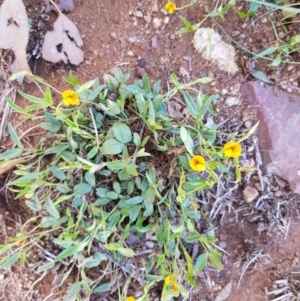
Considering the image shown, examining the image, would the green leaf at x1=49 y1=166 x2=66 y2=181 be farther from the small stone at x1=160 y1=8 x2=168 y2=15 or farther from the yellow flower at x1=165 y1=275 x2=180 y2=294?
the small stone at x1=160 y1=8 x2=168 y2=15

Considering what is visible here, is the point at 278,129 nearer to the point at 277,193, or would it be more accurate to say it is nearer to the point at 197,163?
the point at 277,193

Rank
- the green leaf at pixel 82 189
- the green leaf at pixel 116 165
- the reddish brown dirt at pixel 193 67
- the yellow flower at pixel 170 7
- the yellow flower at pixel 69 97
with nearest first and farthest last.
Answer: the yellow flower at pixel 69 97, the green leaf at pixel 116 165, the green leaf at pixel 82 189, the yellow flower at pixel 170 7, the reddish brown dirt at pixel 193 67

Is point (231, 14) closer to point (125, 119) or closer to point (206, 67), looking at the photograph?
point (206, 67)

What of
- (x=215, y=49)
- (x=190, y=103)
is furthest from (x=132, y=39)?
(x=190, y=103)

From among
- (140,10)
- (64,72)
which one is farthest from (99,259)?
(140,10)

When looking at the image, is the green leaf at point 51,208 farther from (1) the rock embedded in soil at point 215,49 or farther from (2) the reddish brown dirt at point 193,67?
(1) the rock embedded in soil at point 215,49

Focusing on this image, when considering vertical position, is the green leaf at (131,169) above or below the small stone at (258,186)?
above

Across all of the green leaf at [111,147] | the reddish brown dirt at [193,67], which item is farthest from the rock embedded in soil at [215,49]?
the green leaf at [111,147]
